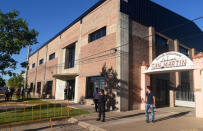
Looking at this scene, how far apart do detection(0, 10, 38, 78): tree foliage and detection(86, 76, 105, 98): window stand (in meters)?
6.82

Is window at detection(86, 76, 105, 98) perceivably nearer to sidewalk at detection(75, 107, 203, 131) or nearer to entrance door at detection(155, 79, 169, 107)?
sidewalk at detection(75, 107, 203, 131)

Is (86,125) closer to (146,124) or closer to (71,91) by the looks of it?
(146,124)

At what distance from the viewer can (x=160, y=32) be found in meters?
16.6

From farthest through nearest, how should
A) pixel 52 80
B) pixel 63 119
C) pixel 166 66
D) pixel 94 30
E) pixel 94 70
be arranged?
1. pixel 52 80
2. pixel 94 30
3. pixel 94 70
4. pixel 166 66
5. pixel 63 119

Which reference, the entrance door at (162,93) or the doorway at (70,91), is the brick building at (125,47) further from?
the doorway at (70,91)

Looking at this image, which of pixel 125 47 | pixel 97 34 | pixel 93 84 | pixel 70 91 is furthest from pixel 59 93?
pixel 125 47

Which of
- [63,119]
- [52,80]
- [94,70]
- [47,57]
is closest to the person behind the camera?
[63,119]

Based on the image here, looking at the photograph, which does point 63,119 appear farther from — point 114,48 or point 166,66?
point 166,66

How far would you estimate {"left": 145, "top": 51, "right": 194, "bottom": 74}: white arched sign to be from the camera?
32.0 feet

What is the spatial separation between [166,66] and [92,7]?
10040 millimetres

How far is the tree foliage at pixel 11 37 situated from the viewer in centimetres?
1064

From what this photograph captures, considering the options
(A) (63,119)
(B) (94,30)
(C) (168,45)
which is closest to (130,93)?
(A) (63,119)

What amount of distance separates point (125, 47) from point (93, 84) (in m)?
5.15

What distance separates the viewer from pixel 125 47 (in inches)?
495
